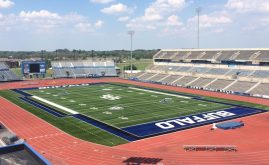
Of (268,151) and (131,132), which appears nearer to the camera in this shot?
(268,151)


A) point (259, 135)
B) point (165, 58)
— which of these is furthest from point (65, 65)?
point (259, 135)

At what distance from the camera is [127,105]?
2034 inches

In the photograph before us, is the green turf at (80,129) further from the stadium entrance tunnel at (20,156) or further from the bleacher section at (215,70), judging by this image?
the bleacher section at (215,70)

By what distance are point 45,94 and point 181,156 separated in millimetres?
43081

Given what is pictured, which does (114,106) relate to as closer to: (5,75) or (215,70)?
(215,70)

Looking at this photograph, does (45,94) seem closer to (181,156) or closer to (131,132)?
(131,132)

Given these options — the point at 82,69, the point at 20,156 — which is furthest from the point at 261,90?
the point at 82,69

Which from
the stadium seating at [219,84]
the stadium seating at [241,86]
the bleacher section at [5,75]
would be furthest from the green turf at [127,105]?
the bleacher section at [5,75]

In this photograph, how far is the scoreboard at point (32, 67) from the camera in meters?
89.7

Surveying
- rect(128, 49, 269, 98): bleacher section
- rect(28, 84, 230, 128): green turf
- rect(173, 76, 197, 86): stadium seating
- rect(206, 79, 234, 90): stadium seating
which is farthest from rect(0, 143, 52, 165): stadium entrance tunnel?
rect(173, 76, 197, 86): stadium seating

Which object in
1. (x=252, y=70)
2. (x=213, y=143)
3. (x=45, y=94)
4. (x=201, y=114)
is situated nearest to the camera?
(x=213, y=143)

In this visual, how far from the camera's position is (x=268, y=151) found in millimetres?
29781

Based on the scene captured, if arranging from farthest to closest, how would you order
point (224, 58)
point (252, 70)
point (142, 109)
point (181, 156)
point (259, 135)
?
point (224, 58), point (252, 70), point (142, 109), point (259, 135), point (181, 156)

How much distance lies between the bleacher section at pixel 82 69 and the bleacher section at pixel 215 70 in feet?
43.0
